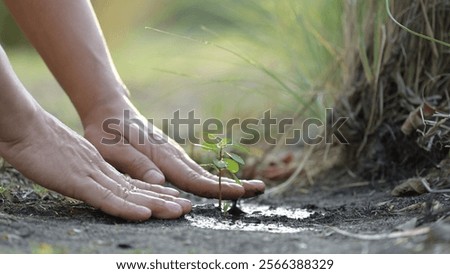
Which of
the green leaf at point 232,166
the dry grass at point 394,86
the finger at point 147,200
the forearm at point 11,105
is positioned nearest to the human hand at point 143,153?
the green leaf at point 232,166

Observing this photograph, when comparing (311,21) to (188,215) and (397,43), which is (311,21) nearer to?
(397,43)

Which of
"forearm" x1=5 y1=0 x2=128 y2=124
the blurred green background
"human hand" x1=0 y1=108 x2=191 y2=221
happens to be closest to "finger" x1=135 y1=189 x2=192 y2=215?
"human hand" x1=0 y1=108 x2=191 y2=221

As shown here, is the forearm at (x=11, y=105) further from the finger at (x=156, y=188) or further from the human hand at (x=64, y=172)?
the finger at (x=156, y=188)

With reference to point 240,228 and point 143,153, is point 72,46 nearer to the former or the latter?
point 143,153

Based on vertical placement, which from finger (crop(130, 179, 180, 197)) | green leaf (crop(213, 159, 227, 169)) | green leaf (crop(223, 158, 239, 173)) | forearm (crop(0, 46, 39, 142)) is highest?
forearm (crop(0, 46, 39, 142))

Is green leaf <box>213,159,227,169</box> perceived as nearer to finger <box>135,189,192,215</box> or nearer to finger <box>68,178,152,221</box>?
finger <box>135,189,192,215</box>

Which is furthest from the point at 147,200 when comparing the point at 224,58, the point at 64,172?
the point at 224,58
